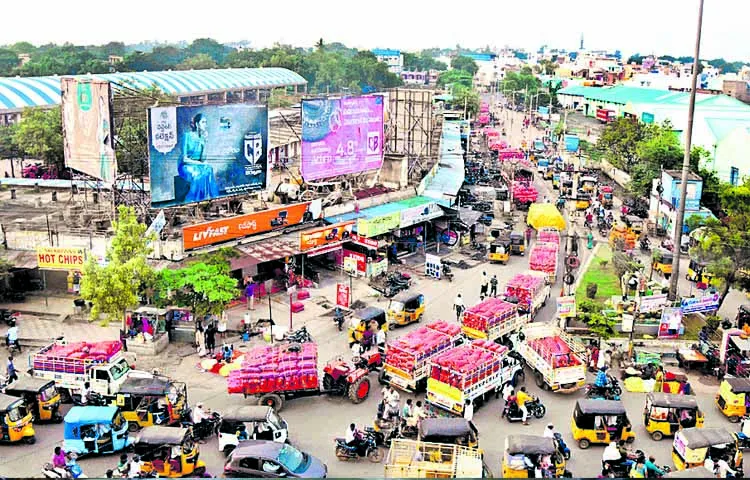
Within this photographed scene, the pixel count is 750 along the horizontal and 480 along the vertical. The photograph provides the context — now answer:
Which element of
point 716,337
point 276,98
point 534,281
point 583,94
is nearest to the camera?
point 716,337

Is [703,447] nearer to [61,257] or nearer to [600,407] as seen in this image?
[600,407]

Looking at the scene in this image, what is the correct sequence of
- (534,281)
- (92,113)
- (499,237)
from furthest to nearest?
(499,237) < (92,113) < (534,281)

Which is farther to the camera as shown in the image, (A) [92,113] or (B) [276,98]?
(B) [276,98]

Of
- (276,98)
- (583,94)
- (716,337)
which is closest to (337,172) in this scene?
(716,337)

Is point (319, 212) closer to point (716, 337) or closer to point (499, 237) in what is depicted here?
point (499, 237)

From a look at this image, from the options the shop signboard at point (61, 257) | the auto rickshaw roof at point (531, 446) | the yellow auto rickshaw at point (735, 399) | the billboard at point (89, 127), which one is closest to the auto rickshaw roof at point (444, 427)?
the auto rickshaw roof at point (531, 446)

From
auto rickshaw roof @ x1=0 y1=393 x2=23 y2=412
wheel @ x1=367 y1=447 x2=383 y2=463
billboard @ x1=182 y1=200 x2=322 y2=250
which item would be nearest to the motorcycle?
wheel @ x1=367 y1=447 x2=383 y2=463

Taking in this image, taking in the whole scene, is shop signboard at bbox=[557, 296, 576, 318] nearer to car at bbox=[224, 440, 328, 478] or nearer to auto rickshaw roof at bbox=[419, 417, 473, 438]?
auto rickshaw roof at bbox=[419, 417, 473, 438]
